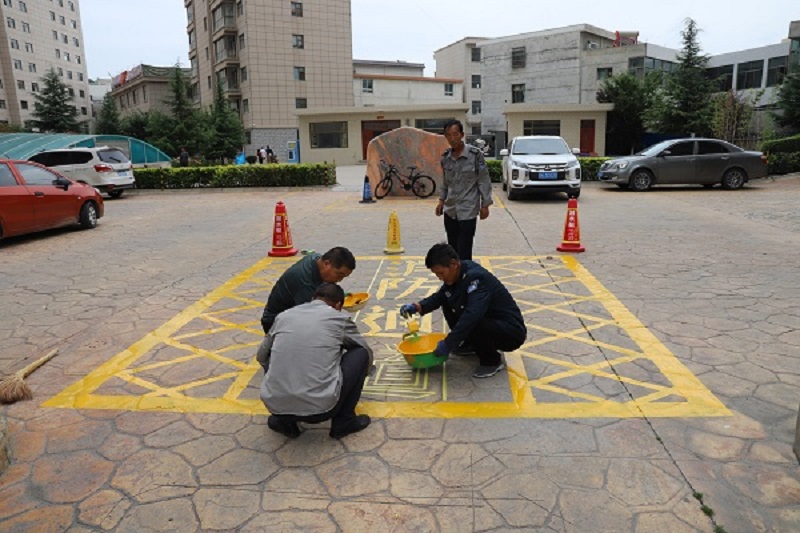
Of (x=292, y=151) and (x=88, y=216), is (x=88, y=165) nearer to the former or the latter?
(x=88, y=216)

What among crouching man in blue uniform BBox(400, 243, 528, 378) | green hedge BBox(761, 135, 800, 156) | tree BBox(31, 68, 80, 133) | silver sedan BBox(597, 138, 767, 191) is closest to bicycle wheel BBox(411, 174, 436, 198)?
silver sedan BBox(597, 138, 767, 191)

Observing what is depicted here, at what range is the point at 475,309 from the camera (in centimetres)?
376

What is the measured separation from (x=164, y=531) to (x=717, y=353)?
12.9ft

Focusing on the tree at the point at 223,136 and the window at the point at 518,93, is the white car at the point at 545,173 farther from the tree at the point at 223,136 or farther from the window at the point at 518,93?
the window at the point at 518,93

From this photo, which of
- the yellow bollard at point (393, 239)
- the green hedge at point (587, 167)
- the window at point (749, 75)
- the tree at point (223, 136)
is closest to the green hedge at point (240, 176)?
the green hedge at point (587, 167)

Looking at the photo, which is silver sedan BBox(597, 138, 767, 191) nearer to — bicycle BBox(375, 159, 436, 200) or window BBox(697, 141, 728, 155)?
window BBox(697, 141, 728, 155)

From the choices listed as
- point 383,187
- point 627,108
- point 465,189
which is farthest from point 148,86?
point 465,189

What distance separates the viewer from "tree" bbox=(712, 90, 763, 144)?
971 inches

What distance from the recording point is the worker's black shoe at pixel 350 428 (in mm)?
3221

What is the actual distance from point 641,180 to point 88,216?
14.3m

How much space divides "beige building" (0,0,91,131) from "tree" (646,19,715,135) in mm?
56369

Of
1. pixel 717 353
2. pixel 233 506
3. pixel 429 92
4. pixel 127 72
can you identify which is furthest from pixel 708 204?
pixel 127 72

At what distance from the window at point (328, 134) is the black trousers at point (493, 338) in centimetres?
3146

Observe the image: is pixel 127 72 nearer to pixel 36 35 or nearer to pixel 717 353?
pixel 36 35
